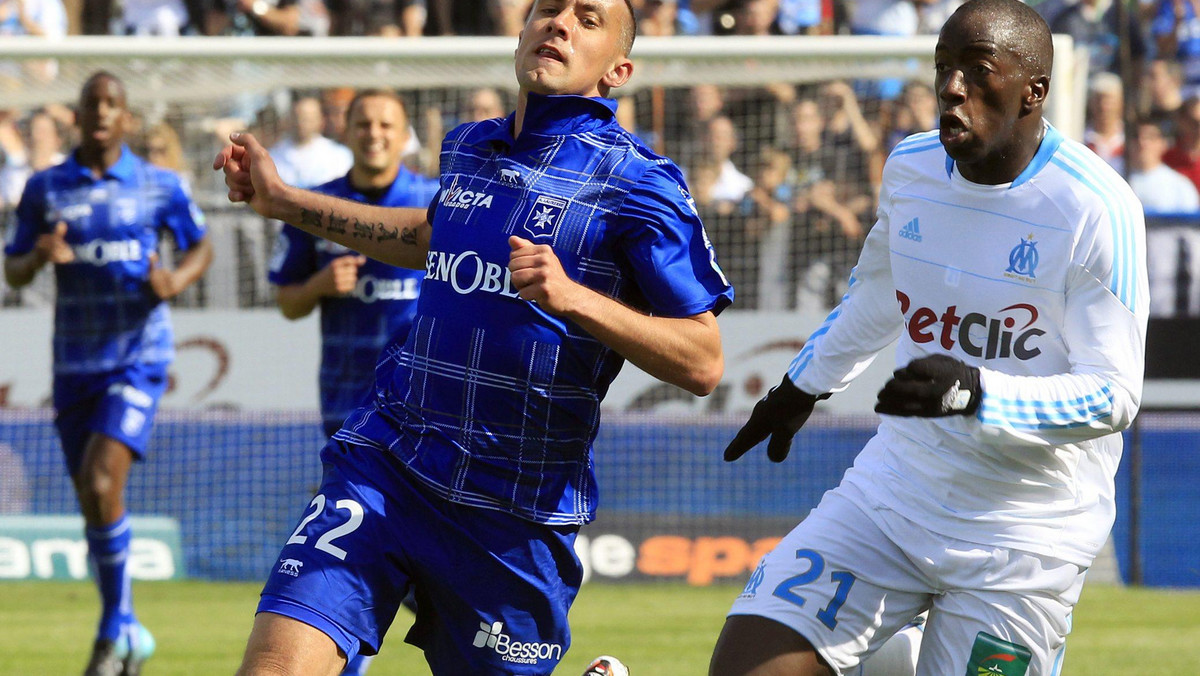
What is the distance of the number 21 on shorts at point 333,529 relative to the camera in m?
3.61

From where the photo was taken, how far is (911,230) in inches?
152

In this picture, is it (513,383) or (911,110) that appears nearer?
(513,383)

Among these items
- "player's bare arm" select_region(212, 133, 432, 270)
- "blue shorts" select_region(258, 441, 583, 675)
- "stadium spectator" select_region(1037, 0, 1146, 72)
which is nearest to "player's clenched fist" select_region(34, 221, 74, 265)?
"player's bare arm" select_region(212, 133, 432, 270)

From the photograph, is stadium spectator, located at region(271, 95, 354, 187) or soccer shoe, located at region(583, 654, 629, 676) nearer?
soccer shoe, located at region(583, 654, 629, 676)

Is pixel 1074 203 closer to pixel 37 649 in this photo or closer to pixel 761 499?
pixel 37 649

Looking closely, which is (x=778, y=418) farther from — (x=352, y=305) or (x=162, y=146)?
(x=162, y=146)

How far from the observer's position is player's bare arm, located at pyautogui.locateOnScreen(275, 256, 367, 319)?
651 centimetres

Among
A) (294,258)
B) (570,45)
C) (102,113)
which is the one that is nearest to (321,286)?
(294,258)

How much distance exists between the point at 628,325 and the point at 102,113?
500 centimetres

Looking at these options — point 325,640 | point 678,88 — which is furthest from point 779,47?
point 325,640

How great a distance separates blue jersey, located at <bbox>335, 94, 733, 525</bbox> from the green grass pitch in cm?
340

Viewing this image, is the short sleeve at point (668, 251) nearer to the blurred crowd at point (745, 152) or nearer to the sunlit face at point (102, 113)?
the sunlit face at point (102, 113)

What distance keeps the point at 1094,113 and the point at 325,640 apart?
949cm

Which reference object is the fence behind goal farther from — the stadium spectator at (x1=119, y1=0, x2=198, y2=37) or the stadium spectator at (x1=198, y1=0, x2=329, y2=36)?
the stadium spectator at (x1=119, y1=0, x2=198, y2=37)
